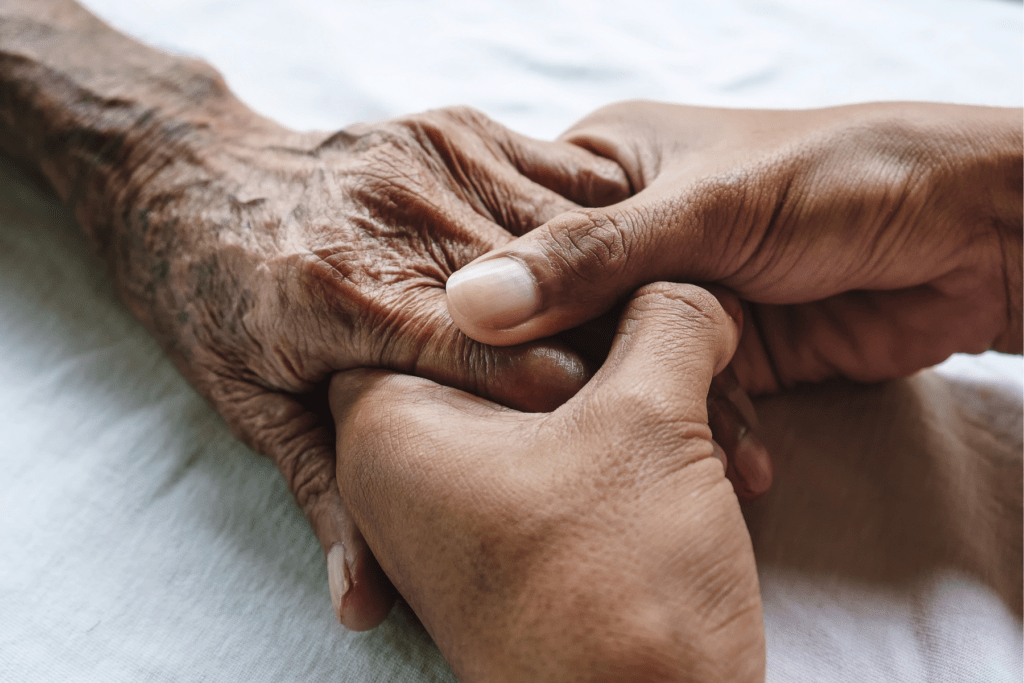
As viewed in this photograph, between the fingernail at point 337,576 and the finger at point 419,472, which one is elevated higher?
the finger at point 419,472

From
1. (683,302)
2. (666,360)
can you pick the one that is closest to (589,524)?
(666,360)

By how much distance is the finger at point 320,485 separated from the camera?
0.89 metres

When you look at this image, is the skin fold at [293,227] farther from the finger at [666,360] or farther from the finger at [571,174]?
the finger at [666,360]

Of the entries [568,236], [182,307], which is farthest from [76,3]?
[568,236]

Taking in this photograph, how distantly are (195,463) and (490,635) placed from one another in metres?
0.67

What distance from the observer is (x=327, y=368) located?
Answer: 1.04 meters

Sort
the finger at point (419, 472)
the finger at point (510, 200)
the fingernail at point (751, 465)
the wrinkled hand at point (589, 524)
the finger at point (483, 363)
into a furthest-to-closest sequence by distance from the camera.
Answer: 1. the finger at point (510, 200)
2. the fingernail at point (751, 465)
3. the finger at point (483, 363)
4. the finger at point (419, 472)
5. the wrinkled hand at point (589, 524)

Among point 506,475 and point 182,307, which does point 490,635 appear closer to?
point 506,475

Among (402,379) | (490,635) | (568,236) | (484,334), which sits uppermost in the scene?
(568,236)

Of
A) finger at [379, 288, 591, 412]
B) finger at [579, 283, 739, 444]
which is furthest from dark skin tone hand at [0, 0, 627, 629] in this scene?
finger at [579, 283, 739, 444]

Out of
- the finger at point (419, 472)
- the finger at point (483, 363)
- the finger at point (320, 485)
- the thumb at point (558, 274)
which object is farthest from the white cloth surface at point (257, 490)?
the thumb at point (558, 274)

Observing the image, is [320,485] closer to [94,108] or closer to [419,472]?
[419,472]

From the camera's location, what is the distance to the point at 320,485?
1.01 meters

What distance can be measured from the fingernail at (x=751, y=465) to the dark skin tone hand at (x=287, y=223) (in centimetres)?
30
